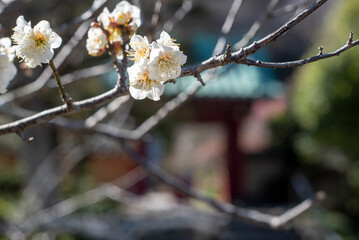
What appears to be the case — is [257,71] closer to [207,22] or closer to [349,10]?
[207,22]

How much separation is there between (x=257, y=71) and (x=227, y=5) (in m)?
1.97

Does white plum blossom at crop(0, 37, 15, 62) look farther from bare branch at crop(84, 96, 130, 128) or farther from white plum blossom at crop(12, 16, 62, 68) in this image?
bare branch at crop(84, 96, 130, 128)

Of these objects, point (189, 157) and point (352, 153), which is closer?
point (352, 153)

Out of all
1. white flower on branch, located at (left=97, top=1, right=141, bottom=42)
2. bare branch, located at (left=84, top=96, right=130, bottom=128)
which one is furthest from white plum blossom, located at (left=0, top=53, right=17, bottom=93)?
bare branch, located at (left=84, top=96, right=130, bottom=128)

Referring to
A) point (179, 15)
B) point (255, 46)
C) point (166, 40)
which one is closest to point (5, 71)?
point (166, 40)

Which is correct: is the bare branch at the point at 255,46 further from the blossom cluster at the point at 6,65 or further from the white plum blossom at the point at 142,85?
the blossom cluster at the point at 6,65

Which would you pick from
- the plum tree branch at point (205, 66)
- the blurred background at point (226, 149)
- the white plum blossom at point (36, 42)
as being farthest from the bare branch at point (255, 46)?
the blurred background at point (226, 149)

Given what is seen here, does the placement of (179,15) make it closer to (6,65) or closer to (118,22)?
(118,22)

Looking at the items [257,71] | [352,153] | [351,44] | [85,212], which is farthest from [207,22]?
[351,44]

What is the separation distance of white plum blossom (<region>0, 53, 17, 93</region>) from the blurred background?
177cm

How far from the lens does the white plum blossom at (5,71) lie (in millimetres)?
978

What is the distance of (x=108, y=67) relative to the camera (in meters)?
2.05

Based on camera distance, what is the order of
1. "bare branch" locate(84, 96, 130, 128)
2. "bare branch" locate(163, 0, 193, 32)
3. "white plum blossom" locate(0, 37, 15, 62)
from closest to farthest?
1. "white plum blossom" locate(0, 37, 15, 62)
2. "bare branch" locate(84, 96, 130, 128)
3. "bare branch" locate(163, 0, 193, 32)

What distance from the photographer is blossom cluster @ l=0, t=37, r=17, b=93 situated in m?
0.98
